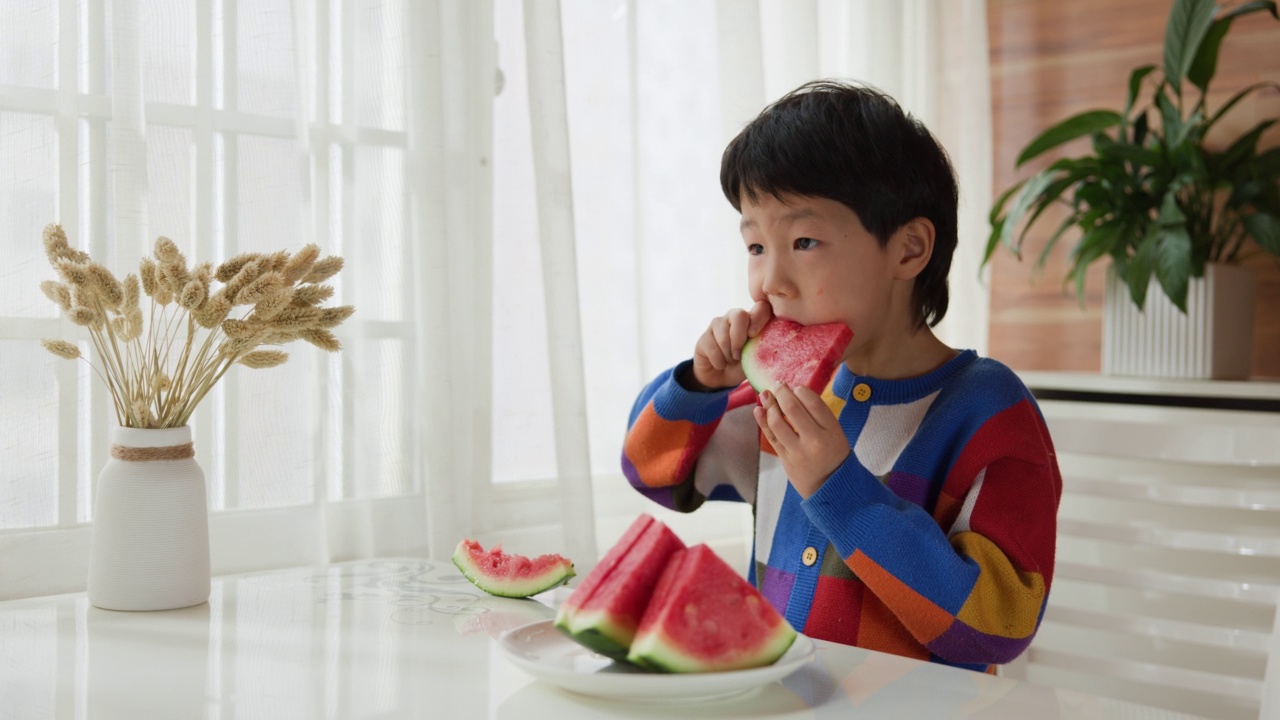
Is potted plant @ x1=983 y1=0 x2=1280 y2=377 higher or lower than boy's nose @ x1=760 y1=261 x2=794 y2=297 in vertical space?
higher

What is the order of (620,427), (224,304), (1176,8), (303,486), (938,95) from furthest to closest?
1. (938,95)
2. (1176,8)
3. (620,427)
4. (303,486)
5. (224,304)

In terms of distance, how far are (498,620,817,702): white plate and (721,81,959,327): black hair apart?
0.61 m

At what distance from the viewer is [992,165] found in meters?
3.25

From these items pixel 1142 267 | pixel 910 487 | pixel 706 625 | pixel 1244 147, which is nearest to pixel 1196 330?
pixel 1142 267

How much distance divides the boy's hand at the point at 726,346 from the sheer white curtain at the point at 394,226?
65 centimetres

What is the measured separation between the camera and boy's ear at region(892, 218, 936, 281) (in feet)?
4.42

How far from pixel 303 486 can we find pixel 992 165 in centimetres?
235

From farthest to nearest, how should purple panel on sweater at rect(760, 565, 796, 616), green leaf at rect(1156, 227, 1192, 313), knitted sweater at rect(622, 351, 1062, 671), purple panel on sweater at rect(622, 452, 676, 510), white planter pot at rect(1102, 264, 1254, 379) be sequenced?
1. white planter pot at rect(1102, 264, 1254, 379)
2. green leaf at rect(1156, 227, 1192, 313)
3. purple panel on sweater at rect(622, 452, 676, 510)
4. purple panel on sweater at rect(760, 565, 796, 616)
5. knitted sweater at rect(622, 351, 1062, 671)

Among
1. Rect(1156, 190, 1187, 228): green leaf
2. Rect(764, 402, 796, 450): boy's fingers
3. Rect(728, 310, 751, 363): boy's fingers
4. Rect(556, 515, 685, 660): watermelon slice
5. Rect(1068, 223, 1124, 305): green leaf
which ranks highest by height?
Rect(1156, 190, 1187, 228): green leaf

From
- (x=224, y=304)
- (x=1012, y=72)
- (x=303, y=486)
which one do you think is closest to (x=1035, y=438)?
(x=224, y=304)

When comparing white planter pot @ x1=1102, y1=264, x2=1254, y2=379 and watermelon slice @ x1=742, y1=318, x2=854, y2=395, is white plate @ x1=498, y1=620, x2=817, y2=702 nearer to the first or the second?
watermelon slice @ x1=742, y1=318, x2=854, y2=395

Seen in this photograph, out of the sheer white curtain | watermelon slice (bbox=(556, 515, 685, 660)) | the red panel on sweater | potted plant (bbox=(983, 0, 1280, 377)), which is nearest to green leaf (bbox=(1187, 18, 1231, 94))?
potted plant (bbox=(983, 0, 1280, 377))

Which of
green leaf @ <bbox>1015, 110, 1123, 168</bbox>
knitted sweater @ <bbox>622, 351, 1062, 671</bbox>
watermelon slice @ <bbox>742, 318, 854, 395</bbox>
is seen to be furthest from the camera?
green leaf @ <bbox>1015, 110, 1123, 168</bbox>

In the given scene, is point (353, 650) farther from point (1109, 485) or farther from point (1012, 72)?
point (1012, 72)
